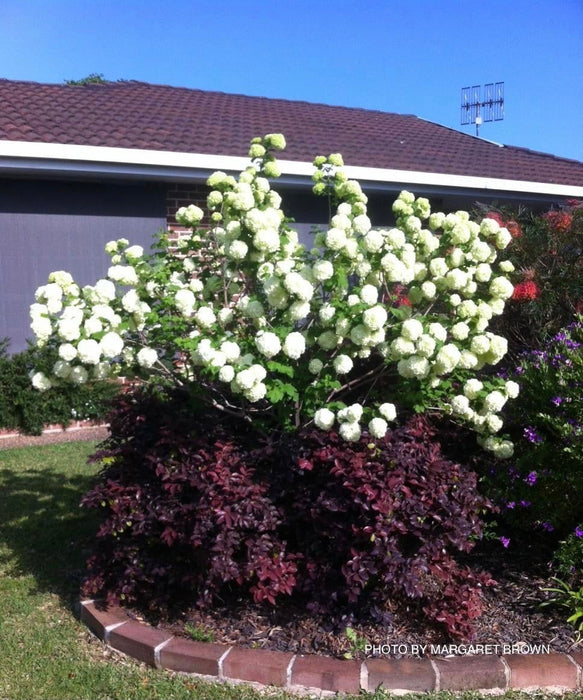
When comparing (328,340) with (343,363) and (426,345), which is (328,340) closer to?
(343,363)

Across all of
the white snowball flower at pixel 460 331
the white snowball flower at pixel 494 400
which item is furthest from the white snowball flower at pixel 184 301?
the white snowball flower at pixel 494 400

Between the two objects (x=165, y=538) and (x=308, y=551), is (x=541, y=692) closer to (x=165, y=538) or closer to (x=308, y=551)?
(x=308, y=551)

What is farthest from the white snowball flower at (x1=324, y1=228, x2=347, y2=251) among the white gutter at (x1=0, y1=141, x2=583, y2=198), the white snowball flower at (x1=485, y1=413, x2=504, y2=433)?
the white gutter at (x1=0, y1=141, x2=583, y2=198)

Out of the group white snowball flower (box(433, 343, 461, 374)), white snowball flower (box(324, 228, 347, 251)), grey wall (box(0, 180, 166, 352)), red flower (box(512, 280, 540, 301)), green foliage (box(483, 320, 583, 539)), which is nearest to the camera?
white snowball flower (box(433, 343, 461, 374))

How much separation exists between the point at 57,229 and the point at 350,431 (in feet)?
19.6

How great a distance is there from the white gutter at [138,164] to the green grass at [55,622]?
326 cm

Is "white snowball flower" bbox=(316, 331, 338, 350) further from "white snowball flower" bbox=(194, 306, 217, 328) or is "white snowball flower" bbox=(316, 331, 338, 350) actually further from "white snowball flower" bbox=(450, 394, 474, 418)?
"white snowball flower" bbox=(450, 394, 474, 418)

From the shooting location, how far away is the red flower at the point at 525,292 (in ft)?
18.2

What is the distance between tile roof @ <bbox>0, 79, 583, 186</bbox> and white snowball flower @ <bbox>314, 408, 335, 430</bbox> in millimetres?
5468

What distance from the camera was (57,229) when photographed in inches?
336

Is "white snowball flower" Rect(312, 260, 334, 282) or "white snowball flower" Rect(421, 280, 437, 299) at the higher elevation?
"white snowball flower" Rect(312, 260, 334, 282)

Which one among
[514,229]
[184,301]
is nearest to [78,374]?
[184,301]

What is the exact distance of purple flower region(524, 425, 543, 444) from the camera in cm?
394

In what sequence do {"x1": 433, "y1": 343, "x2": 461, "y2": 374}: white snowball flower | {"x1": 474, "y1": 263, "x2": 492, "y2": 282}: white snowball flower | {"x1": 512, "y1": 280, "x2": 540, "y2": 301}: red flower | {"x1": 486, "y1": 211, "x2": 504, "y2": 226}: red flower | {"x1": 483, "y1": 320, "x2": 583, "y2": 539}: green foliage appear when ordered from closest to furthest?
{"x1": 433, "y1": 343, "x2": 461, "y2": 374}: white snowball flower, {"x1": 483, "y1": 320, "x2": 583, "y2": 539}: green foliage, {"x1": 474, "y1": 263, "x2": 492, "y2": 282}: white snowball flower, {"x1": 512, "y1": 280, "x2": 540, "y2": 301}: red flower, {"x1": 486, "y1": 211, "x2": 504, "y2": 226}: red flower
